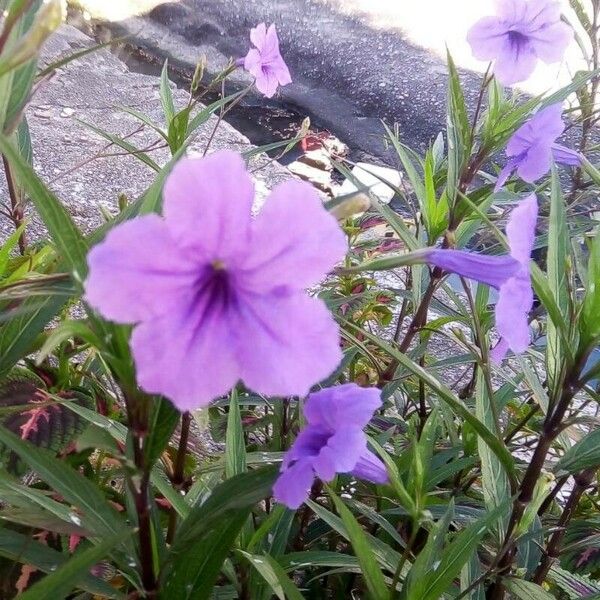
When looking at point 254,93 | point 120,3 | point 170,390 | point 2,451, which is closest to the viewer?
point 170,390

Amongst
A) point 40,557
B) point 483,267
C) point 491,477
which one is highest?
point 483,267

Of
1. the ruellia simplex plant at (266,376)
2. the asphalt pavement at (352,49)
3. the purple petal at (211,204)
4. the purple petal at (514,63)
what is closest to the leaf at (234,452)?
the ruellia simplex plant at (266,376)

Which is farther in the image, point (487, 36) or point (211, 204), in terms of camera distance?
point (487, 36)

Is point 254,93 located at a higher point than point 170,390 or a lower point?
higher

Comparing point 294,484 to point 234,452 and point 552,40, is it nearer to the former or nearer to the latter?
point 234,452

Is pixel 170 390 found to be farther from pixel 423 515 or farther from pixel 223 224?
pixel 423 515

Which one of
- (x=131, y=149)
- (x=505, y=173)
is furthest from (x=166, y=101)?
(x=505, y=173)

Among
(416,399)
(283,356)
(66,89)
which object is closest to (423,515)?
(283,356)

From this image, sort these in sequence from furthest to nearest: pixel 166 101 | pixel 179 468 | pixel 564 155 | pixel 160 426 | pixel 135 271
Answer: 1. pixel 166 101
2. pixel 564 155
3. pixel 179 468
4. pixel 160 426
5. pixel 135 271
